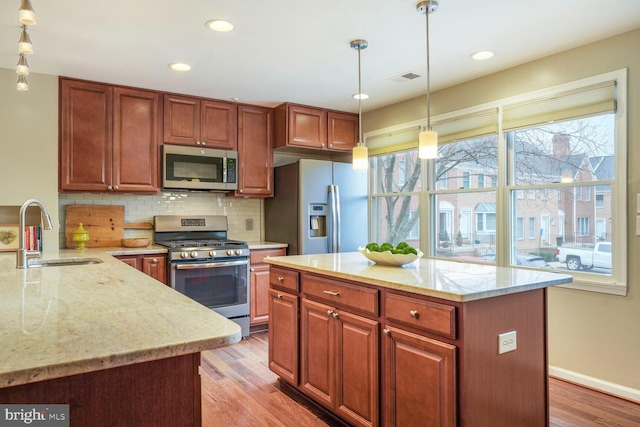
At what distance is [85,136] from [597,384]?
438cm

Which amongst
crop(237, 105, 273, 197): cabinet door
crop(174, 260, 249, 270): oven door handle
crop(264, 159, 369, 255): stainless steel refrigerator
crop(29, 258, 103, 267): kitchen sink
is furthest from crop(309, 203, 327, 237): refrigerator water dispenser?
crop(29, 258, 103, 267): kitchen sink

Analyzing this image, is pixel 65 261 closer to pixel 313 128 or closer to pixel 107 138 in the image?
pixel 107 138

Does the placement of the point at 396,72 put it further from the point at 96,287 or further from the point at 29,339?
the point at 29,339

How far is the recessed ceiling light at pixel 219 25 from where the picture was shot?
262cm

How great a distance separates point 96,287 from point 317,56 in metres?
2.26

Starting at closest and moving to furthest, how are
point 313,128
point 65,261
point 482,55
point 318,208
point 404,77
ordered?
point 65,261, point 482,55, point 404,77, point 318,208, point 313,128

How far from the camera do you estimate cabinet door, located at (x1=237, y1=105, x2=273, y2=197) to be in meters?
4.52

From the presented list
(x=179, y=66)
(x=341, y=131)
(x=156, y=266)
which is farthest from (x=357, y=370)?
(x=341, y=131)

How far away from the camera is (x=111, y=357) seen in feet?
2.97

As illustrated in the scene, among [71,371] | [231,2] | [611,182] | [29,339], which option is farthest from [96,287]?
[611,182]

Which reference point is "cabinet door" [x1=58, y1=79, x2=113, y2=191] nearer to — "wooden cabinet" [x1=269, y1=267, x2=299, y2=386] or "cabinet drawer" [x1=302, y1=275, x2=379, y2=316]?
"wooden cabinet" [x1=269, y1=267, x2=299, y2=386]

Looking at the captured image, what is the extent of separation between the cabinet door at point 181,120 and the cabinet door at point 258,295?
1435mm

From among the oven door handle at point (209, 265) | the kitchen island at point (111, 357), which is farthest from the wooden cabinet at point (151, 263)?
the kitchen island at point (111, 357)

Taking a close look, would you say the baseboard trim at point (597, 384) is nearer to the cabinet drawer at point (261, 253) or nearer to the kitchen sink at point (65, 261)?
the cabinet drawer at point (261, 253)
